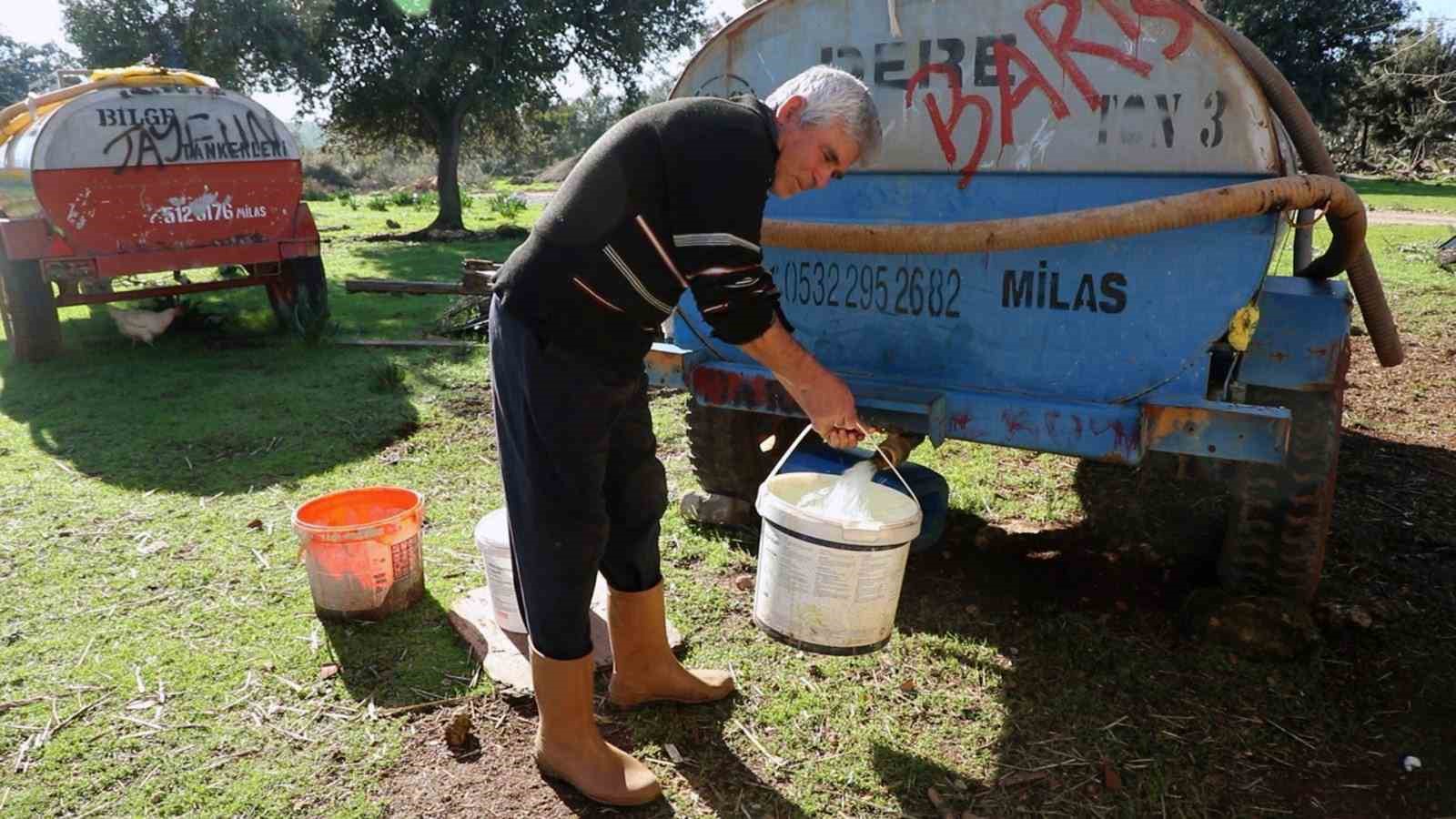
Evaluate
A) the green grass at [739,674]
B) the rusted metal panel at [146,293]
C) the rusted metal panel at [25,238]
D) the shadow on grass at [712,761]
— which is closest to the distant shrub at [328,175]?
the rusted metal panel at [146,293]

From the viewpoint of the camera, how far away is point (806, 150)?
2404mm

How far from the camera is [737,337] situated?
2.47m

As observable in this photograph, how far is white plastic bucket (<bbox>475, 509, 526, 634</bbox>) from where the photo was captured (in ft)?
10.8

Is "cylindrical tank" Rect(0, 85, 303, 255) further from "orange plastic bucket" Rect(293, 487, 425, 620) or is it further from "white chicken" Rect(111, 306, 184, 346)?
"orange plastic bucket" Rect(293, 487, 425, 620)

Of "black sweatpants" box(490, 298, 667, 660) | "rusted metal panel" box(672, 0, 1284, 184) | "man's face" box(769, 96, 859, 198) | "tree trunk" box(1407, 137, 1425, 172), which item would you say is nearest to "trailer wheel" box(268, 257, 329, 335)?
"rusted metal panel" box(672, 0, 1284, 184)

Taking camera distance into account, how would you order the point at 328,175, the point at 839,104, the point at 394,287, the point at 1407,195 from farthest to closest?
the point at 328,175, the point at 1407,195, the point at 394,287, the point at 839,104

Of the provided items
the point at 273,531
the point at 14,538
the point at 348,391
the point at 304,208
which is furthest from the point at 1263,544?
the point at 304,208

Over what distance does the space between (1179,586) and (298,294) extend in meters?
7.40

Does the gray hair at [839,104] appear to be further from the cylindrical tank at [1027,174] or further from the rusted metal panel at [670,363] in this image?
the rusted metal panel at [670,363]

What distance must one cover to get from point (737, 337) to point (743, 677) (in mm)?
1368

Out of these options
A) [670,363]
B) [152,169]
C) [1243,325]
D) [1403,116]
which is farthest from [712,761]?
[1403,116]

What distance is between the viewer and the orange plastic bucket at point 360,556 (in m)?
3.46

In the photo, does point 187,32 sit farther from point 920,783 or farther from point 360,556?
point 920,783

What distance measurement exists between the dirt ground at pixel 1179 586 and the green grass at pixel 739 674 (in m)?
0.02
